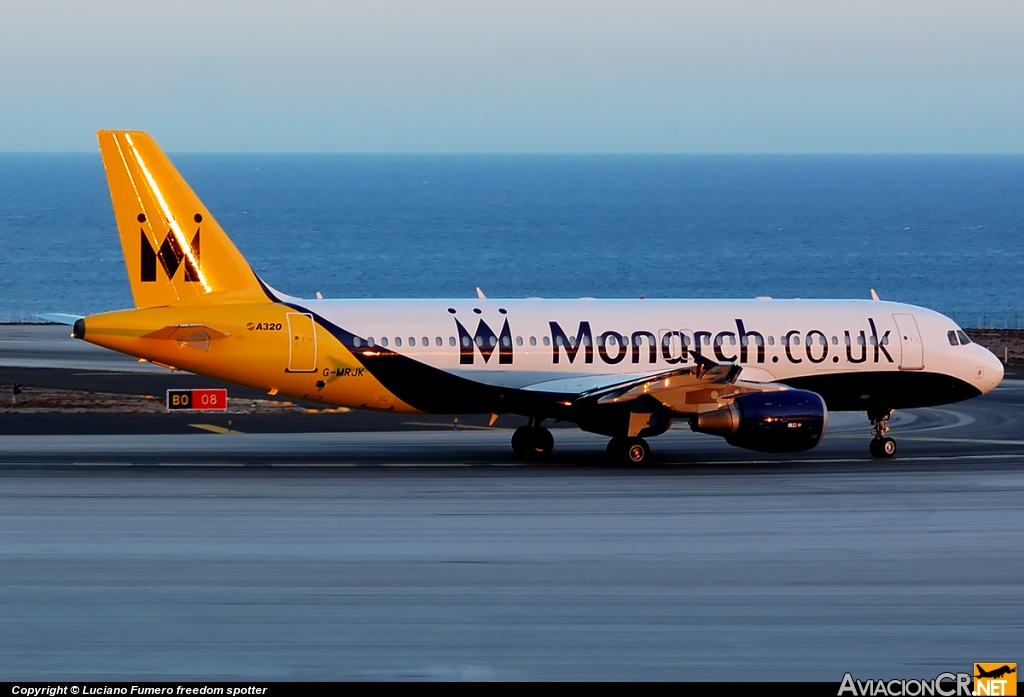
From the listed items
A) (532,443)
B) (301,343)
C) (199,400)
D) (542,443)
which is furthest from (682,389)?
(199,400)

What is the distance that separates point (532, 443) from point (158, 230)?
10110mm

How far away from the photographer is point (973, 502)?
1080 inches

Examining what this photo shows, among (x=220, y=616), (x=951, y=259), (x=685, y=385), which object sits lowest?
(x=220, y=616)

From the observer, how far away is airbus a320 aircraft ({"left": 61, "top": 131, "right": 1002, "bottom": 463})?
3141cm

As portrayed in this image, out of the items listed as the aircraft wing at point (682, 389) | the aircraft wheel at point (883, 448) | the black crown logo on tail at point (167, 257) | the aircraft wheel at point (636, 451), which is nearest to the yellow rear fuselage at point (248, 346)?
the black crown logo on tail at point (167, 257)

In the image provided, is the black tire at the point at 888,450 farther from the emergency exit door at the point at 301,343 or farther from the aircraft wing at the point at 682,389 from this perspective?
the emergency exit door at the point at 301,343

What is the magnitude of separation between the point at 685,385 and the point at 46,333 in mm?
42916

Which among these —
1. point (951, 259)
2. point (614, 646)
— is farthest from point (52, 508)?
point (951, 259)

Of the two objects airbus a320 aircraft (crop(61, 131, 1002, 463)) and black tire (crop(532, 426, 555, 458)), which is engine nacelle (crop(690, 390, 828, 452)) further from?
black tire (crop(532, 426, 555, 458))

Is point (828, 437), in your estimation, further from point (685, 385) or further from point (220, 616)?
point (220, 616)

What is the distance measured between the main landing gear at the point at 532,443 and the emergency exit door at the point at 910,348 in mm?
9198

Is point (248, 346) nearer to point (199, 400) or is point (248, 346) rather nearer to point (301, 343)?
point (301, 343)

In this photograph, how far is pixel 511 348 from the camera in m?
33.1

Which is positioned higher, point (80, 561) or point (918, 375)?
point (918, 375)
